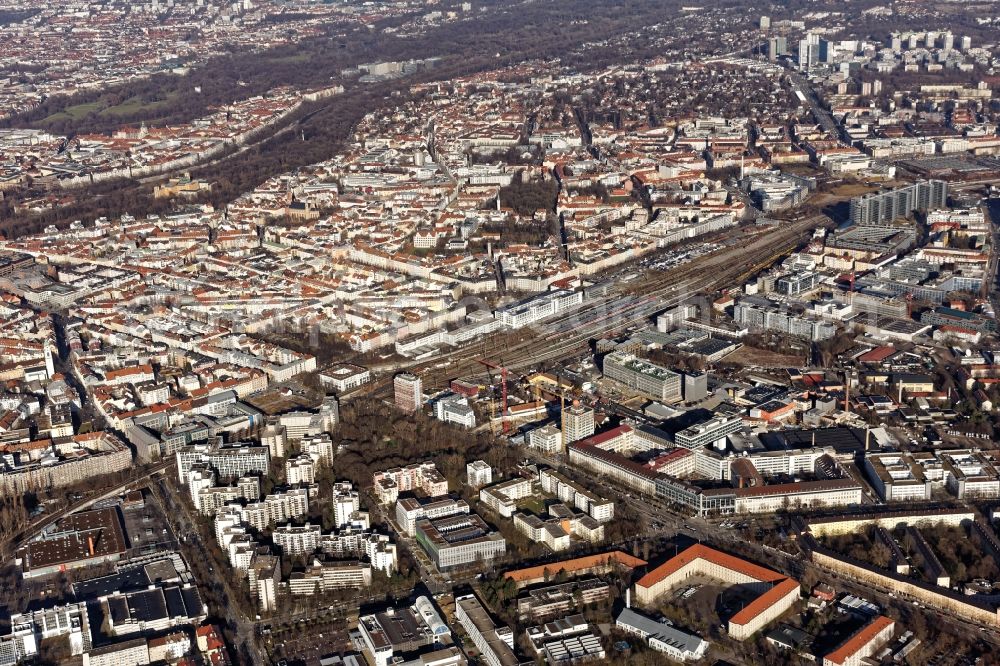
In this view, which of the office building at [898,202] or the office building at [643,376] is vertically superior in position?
the office building at [898,202]

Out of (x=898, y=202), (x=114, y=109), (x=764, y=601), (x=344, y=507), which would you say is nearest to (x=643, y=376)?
(x=344, y=507)

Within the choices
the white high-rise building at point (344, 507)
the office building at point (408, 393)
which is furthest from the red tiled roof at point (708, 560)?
the office building at point (408, 393)

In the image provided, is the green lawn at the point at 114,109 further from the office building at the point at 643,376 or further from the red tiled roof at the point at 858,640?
the red tiled roof at the point at 858,640

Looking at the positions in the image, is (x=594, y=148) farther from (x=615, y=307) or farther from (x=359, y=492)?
(x=359, y=492)

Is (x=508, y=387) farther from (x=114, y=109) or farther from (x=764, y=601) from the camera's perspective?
(x=114, y=109)

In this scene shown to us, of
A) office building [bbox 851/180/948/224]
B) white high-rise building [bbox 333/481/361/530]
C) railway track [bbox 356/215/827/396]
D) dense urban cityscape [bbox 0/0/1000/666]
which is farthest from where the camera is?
office building [bbox 851/180/948/224]

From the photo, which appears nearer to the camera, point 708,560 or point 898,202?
point 708,560

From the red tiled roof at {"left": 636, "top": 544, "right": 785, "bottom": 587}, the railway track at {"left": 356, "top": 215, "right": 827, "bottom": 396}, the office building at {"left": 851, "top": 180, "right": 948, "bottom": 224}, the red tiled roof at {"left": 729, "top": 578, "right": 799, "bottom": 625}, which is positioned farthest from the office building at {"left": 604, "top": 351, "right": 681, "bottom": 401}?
the office building at {"left": 851, "top": 180, "right": 948, "bottom": 224}

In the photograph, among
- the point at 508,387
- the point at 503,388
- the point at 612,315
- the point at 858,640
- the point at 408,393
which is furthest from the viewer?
the point at 612,315

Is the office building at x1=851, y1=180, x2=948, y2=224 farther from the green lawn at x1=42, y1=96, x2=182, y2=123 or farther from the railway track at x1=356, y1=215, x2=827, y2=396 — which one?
the green lawn at x1=42, y1=96, x2=182, y2=123
